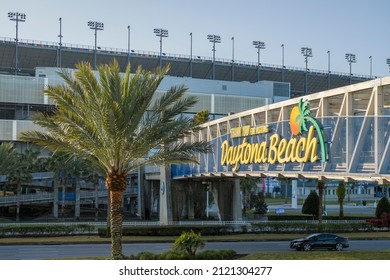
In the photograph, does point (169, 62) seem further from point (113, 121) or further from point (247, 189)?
point (113, 121)

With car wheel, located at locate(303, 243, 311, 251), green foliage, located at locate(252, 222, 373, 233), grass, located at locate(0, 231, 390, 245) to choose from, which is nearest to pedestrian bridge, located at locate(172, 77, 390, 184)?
car wheel, located at locate(303, 243, 311, 251)

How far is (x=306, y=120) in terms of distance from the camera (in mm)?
34406

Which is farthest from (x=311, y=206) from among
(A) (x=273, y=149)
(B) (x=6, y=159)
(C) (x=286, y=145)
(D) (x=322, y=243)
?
(C) (x=286, y=145)

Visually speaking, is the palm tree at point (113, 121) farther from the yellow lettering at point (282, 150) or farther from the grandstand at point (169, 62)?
the grandstand at point (169, 62)

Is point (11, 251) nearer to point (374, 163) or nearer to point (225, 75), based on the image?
point (374, 163)

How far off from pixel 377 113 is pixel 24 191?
76228 millimetres

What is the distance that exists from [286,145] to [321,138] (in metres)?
4.43

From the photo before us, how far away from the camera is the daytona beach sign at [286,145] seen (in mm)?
33281

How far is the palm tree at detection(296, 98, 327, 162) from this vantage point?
32375 mm

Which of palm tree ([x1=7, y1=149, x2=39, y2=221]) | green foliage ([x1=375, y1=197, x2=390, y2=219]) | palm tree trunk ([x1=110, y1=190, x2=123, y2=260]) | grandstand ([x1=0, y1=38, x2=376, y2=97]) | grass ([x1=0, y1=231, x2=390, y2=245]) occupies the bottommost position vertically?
grass ([x1=0, y1=231, x2=390, y2=245])

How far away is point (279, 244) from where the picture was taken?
147ft

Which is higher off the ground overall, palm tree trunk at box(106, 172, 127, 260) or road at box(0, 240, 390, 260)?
palm tree trunk at box(106, 172, 127, 260)

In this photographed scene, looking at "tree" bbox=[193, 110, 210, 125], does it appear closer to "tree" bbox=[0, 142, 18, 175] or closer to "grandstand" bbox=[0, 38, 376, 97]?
"tree" bbox=[0, 142, 18, 175]

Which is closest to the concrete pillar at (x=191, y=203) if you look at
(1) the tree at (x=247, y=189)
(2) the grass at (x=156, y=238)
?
(1) the tree at (x=247, y=189)
